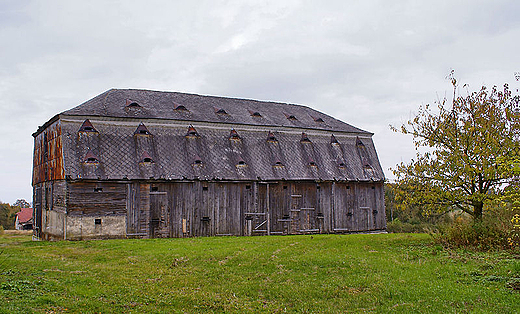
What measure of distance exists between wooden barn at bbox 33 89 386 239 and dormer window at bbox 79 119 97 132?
0.22 ft

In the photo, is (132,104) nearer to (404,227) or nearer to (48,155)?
(48,155)

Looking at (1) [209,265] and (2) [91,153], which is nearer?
(1) [209,265]

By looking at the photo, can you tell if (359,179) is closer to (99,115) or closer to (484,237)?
(484,237)

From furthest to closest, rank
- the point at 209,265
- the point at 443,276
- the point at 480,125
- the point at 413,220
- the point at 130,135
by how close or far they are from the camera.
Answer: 1. the point at 413,220
2. the point at 130,135
3. the point at 480,125
4. the point at 209,265
5. the point at 443,276

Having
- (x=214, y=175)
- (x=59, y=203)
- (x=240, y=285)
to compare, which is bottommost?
(x=240, y=285)

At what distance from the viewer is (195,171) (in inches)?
1169

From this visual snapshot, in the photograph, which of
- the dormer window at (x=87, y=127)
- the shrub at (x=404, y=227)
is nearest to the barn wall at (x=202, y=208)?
the dormer window at (x=87, y=127)

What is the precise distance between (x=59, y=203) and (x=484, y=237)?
2471 centimetres

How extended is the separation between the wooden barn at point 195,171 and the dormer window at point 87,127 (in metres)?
0.07

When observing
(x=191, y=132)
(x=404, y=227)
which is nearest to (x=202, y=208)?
(x=191, y=132)

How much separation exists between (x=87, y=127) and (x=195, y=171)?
25.5 ft

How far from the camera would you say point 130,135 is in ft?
96.5

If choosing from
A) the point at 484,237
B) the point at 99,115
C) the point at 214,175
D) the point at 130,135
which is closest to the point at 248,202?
the point at 214,175

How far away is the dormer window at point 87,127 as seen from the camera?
92.2 feet
